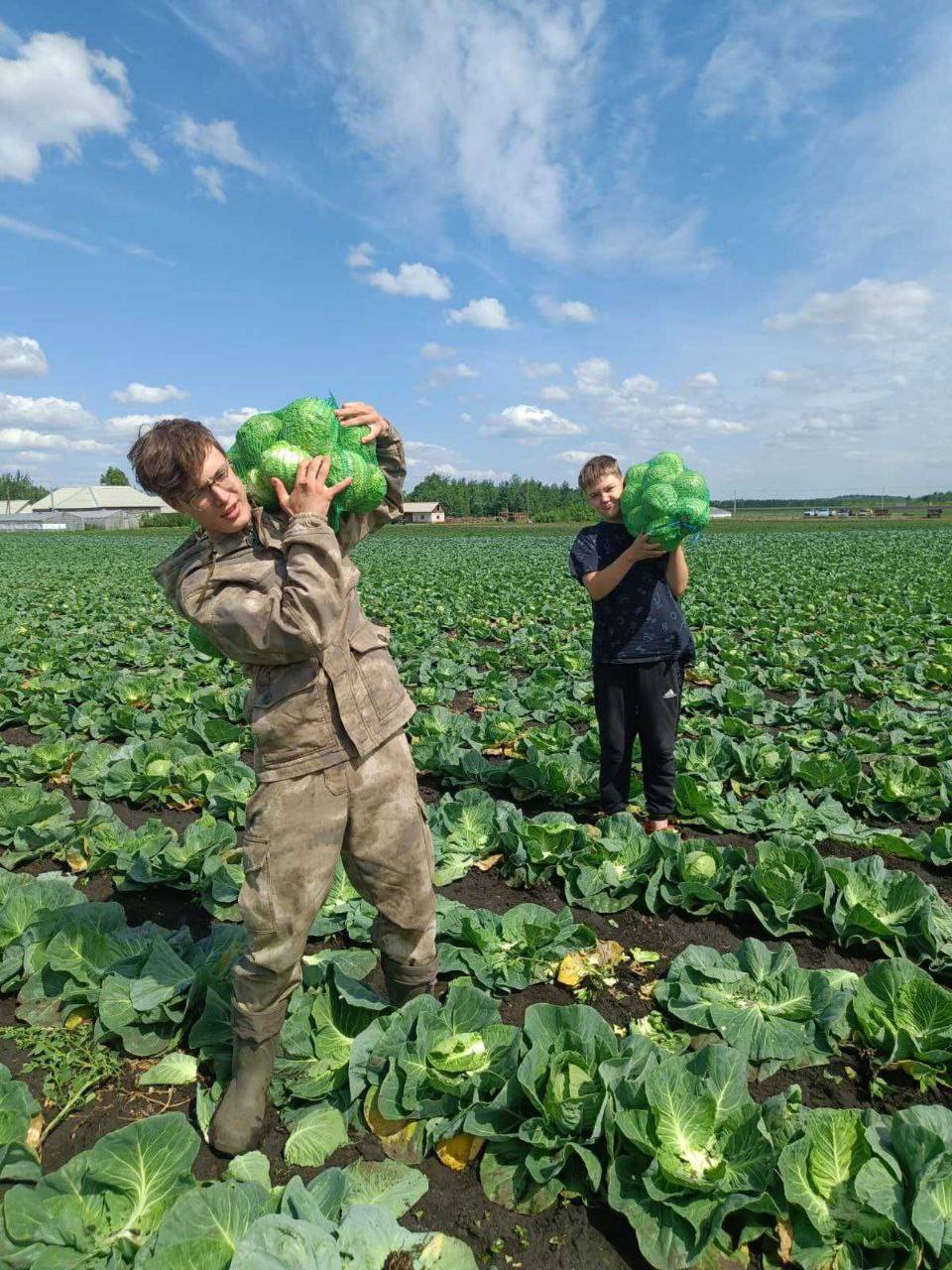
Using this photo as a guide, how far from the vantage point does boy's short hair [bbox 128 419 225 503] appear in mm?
1960

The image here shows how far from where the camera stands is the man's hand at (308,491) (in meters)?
2.09

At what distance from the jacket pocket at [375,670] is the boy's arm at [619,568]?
70.3 inches

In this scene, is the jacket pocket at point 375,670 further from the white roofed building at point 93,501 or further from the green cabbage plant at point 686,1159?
the white roofed building at point 93,501

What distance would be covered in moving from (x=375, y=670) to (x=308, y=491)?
24.1 inches

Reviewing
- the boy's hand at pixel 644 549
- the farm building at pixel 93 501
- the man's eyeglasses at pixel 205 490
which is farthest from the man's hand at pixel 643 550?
the farm building at pixel 93 501

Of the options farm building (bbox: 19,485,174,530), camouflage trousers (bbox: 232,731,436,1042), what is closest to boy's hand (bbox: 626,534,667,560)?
camouflage trousers (bbox: 232,731,436,1042)

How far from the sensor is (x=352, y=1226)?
6.24 ft

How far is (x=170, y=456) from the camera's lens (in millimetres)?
1958

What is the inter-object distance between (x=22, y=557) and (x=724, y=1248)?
41567 millimetres

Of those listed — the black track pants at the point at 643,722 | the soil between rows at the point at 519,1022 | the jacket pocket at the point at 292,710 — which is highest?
the jacket pocket at the point at 292,710

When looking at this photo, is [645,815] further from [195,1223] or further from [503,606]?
[503,606]

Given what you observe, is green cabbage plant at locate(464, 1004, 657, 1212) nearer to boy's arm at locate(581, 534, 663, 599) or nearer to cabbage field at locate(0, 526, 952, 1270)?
cabbage field at locate(0, 526, 952, 1270)

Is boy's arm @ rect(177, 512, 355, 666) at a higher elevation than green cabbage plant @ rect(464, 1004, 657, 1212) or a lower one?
higher

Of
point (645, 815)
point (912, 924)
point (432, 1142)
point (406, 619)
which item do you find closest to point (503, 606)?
point (406, 619)
